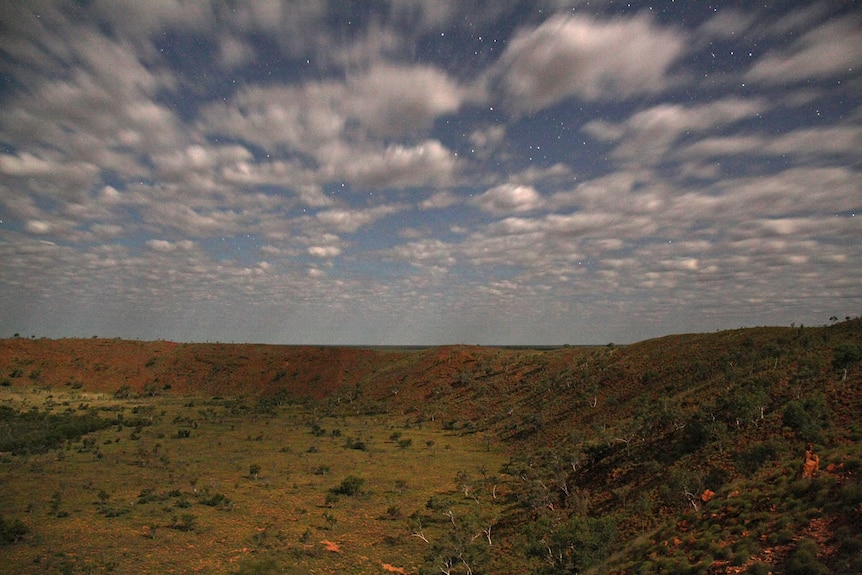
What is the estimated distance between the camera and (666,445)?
32.7 meters

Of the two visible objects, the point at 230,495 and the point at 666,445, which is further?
the point at 230,495

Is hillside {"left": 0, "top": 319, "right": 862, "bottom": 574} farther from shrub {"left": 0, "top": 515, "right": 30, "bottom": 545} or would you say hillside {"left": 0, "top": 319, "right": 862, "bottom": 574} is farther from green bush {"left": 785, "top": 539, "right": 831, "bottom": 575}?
shrub {"left": 0, "top": 515, "right": 30, "bottom": 545}

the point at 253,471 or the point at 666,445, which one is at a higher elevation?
the point at 666,445

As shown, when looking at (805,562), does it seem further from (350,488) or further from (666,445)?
(350,488)

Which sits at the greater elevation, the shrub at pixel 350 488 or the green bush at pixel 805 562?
the green bush at pixel 805 562

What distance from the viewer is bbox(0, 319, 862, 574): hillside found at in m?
15.7

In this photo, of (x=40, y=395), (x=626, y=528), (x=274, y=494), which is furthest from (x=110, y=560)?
(x=40, y=395)

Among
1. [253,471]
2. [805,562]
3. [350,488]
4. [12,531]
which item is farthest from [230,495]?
[805,562]

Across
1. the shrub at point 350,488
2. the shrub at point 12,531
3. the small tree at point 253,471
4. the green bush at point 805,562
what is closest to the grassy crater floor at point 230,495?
the shrub at point 350,488

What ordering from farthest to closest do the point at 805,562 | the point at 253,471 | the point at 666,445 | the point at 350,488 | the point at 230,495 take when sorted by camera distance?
the point at 253,471 < the point at 350,488 < the point at 230,495 < the point at 666,445 < the point at 805,562

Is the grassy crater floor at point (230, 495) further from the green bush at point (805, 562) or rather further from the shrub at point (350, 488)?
the green bush at point (805, 562)

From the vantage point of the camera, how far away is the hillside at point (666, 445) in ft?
51.5

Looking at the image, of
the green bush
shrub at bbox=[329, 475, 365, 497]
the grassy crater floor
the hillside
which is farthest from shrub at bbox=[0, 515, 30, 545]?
the green bush

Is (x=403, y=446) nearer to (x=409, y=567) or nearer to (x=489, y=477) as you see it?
(x=489, y=477)
